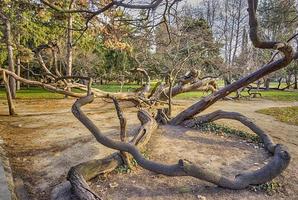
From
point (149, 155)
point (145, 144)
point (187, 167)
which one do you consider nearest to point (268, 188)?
point (187, 167)

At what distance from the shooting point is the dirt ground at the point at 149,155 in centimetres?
471

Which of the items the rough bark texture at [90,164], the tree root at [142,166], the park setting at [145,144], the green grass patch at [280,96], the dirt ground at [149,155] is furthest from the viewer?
the green grass patch at [280,96]

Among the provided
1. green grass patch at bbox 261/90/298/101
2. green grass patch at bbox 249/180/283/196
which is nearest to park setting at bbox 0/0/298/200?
green grass patch at bbox 249/180/283/196

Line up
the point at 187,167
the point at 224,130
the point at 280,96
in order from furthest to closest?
the point at 280,96 < the point at 224,130 < the point at 187,167

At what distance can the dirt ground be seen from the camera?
4711 millimetres

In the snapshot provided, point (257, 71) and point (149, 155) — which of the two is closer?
point (149, 155)

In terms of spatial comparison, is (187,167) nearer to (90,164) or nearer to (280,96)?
(90,164)

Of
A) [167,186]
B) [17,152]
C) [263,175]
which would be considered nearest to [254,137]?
[263,175]

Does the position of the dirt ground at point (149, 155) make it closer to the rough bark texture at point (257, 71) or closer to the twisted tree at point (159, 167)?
the twisted tree at point (159, 167)

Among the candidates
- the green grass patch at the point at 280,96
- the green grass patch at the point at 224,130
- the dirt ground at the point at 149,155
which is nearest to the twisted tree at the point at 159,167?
the dirt ground at the point at 149,155

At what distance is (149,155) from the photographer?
6.11 meters

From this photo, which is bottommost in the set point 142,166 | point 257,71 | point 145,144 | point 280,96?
point 280,96

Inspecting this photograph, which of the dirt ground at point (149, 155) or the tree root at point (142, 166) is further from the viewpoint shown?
the dirt ground at point (149, 155)

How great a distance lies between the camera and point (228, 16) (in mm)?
25938
